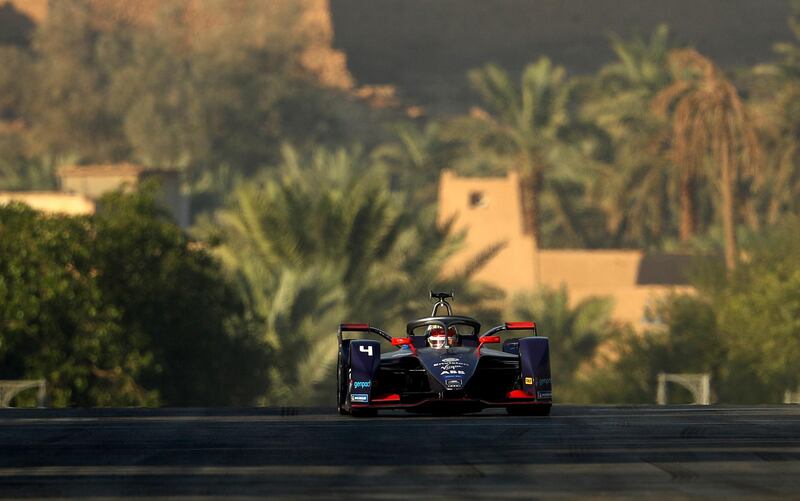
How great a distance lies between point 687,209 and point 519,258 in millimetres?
13000

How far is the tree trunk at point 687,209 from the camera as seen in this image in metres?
89.1

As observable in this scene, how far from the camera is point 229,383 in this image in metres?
49.7

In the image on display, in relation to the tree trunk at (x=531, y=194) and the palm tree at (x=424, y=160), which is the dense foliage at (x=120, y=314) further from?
the palm tree at (x=424, y=160)

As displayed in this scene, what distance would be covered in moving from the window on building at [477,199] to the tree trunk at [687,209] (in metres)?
10.6

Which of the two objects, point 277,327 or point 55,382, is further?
point 277,327

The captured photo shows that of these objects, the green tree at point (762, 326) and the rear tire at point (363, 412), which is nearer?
the rear tire at point (363, 412)

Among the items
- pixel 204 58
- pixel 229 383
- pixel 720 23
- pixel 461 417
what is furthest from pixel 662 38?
pixel 461 417

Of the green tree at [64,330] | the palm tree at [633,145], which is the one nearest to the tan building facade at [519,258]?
the palm tree at [633,145]

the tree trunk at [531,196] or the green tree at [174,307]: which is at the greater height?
the tree trunk at [531,196]

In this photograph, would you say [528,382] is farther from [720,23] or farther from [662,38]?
[720,23]

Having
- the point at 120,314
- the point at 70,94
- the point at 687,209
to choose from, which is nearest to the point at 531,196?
the point at 687,209

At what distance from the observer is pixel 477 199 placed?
82.6 meters

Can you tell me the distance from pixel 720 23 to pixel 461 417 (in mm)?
119589

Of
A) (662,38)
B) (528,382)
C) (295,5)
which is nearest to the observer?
(528,382)
